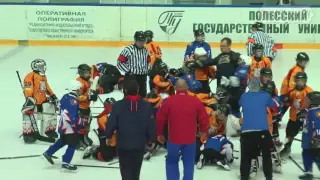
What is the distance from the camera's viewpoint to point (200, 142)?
6773 mm

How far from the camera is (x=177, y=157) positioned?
18.1ft

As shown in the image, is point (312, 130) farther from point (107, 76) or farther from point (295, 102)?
point (107, 76)

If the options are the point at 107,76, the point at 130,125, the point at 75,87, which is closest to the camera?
the point at 130,125

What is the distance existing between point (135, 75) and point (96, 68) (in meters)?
2.18

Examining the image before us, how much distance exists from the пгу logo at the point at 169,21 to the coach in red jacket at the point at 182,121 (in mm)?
12455

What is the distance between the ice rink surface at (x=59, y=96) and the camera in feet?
21.3

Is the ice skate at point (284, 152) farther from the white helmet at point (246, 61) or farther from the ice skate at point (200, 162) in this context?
the white helmet at point (246, 61)

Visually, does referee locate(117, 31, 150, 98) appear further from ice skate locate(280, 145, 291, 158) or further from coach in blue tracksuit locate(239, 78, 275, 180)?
coach in blue tracksuit locate(239, 78, 275, 180)

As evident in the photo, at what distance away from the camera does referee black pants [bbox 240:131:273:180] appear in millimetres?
5688

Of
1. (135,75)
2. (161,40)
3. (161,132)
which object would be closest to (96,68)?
(135,75)

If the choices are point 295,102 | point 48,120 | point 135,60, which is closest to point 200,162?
point 295,102

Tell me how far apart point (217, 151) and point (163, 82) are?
4.64 feet

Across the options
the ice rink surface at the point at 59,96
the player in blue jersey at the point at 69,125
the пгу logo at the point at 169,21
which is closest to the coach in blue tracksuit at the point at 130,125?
the ice rink surface at the point at 59,96

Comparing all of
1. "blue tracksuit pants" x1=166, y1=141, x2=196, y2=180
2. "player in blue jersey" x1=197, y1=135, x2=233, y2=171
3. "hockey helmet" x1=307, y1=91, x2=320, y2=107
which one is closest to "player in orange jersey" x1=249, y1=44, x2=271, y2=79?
"player in blue jersey" x1=197, y1=135, x2=233, y2=171
